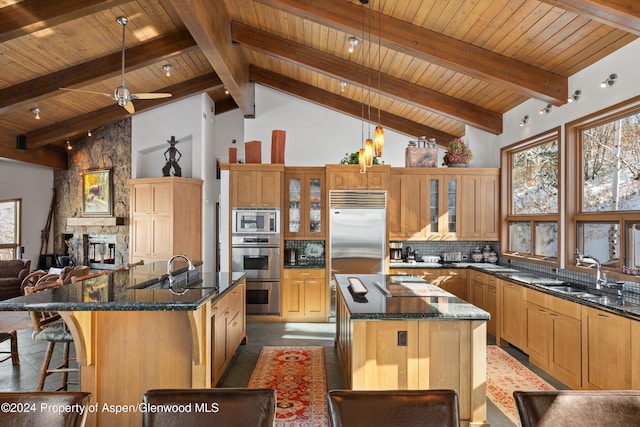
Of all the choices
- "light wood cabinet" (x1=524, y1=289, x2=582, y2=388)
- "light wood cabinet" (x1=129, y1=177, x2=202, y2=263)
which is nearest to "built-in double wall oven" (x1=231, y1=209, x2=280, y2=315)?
"light wood cabinet" (x1=129, y1=177, x2=202, y2=263)

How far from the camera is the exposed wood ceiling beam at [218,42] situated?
3.62 m

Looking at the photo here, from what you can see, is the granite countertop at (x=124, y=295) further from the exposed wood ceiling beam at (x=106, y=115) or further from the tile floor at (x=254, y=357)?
the exposed wood ceiling beam at (x=106, y=115)

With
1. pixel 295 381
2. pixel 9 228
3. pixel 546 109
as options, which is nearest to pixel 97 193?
pixel 9 228

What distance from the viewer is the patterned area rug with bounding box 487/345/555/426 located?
3.12 meters

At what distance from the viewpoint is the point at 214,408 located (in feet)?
4.08

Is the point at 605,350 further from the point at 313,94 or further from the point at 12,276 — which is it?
the point at 12,276

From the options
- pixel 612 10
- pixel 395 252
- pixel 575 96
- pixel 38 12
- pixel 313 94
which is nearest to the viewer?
pixel 612 10

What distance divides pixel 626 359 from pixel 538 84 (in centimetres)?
287

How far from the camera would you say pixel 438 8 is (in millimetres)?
3619

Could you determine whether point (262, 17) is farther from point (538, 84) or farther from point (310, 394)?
point (310, 394)

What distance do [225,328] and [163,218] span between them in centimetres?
407

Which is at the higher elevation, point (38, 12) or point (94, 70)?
point (94, 70)

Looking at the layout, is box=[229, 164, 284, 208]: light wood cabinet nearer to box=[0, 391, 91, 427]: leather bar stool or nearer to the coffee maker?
the coffee maker

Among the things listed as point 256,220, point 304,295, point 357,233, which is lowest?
point 304,295
